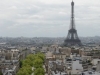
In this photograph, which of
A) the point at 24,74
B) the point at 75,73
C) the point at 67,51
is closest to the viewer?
the point at 75,73

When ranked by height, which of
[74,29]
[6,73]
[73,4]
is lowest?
[6,73]

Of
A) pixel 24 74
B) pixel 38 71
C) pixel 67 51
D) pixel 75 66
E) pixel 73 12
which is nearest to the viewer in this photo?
pixel 75 66

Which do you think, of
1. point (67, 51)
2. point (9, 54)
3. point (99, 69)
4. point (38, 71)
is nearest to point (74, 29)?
point (67, 51)

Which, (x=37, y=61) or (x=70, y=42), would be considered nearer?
(x=37, y=61)

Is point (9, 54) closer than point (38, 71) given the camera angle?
No

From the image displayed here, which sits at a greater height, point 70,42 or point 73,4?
point 73,4

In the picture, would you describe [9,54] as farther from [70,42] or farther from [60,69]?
[70,42]

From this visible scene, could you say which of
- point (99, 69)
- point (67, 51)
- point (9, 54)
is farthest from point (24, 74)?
point (67, 51)

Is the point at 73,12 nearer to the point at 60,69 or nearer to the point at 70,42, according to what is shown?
the point at 70,42

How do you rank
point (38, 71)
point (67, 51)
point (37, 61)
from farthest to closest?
1. point (67, 51)
2. point (37, 61)
3. point (38, 71)
